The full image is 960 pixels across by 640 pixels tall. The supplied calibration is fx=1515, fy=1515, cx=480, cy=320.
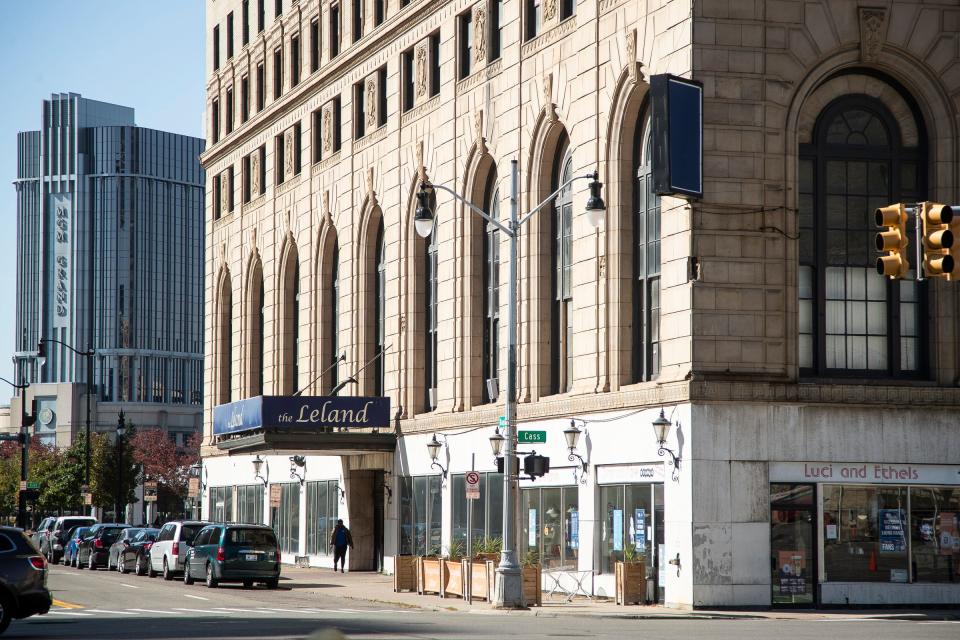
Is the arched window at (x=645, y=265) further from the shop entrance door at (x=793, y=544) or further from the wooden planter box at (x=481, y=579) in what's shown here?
the wooden planter box at (x=481, y=579)

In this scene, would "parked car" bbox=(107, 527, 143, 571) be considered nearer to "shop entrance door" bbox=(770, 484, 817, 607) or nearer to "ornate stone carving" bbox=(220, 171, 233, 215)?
"ornate stone carving" bbox=(220, 171, 233, 215)

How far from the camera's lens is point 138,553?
49.2 meters

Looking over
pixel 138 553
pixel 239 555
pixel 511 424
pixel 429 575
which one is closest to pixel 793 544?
pixel 511 424

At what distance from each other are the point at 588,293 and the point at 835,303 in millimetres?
6297

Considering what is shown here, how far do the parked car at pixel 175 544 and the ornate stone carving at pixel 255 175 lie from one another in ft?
73.3

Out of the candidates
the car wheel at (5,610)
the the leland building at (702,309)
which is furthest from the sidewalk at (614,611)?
the car wheel at (5,610)

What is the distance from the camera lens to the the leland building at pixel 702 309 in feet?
107

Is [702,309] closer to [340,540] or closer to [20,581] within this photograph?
[20,581]

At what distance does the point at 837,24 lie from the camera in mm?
33562

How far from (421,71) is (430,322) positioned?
26.4 feet

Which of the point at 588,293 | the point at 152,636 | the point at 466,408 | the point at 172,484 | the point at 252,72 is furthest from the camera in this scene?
the point at 172,484

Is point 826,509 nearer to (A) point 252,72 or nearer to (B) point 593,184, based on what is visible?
(B) point 593,184

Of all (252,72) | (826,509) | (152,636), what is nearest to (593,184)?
(826,509)

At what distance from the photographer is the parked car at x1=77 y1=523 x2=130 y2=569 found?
54812 millimetres
